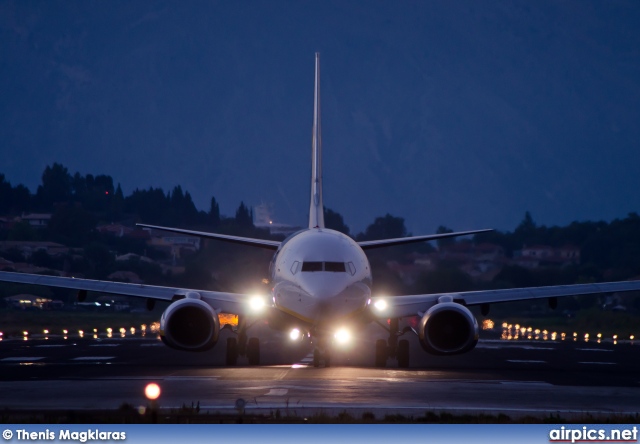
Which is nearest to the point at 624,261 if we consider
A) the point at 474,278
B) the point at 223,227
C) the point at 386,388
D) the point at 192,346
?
the point at 474,278

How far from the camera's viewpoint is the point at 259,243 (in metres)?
30.4

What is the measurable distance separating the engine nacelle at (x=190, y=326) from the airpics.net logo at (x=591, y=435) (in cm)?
1485

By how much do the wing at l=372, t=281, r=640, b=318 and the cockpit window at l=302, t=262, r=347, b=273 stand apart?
252cm

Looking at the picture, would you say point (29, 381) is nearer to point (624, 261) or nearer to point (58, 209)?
point (624, 261)

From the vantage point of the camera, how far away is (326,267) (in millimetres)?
26250

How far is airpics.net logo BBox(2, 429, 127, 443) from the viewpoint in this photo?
39.8ft

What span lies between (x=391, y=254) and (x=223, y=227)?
9441 mm

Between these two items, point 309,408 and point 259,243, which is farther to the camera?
point 259,243

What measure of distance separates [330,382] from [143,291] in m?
10.8

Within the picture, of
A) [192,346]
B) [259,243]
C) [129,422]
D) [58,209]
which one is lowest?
[129,422]

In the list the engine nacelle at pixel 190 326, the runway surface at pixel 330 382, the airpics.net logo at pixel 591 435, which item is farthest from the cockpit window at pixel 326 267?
the airpics.net logo at pixel 591 435

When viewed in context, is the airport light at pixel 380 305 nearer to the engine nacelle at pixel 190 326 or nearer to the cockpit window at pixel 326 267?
the cockpit window at pixel 326 267

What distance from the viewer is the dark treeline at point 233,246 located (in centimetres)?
5456

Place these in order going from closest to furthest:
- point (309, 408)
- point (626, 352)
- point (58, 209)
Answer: point (309, 408), point (626, 352), point (58, 209)
